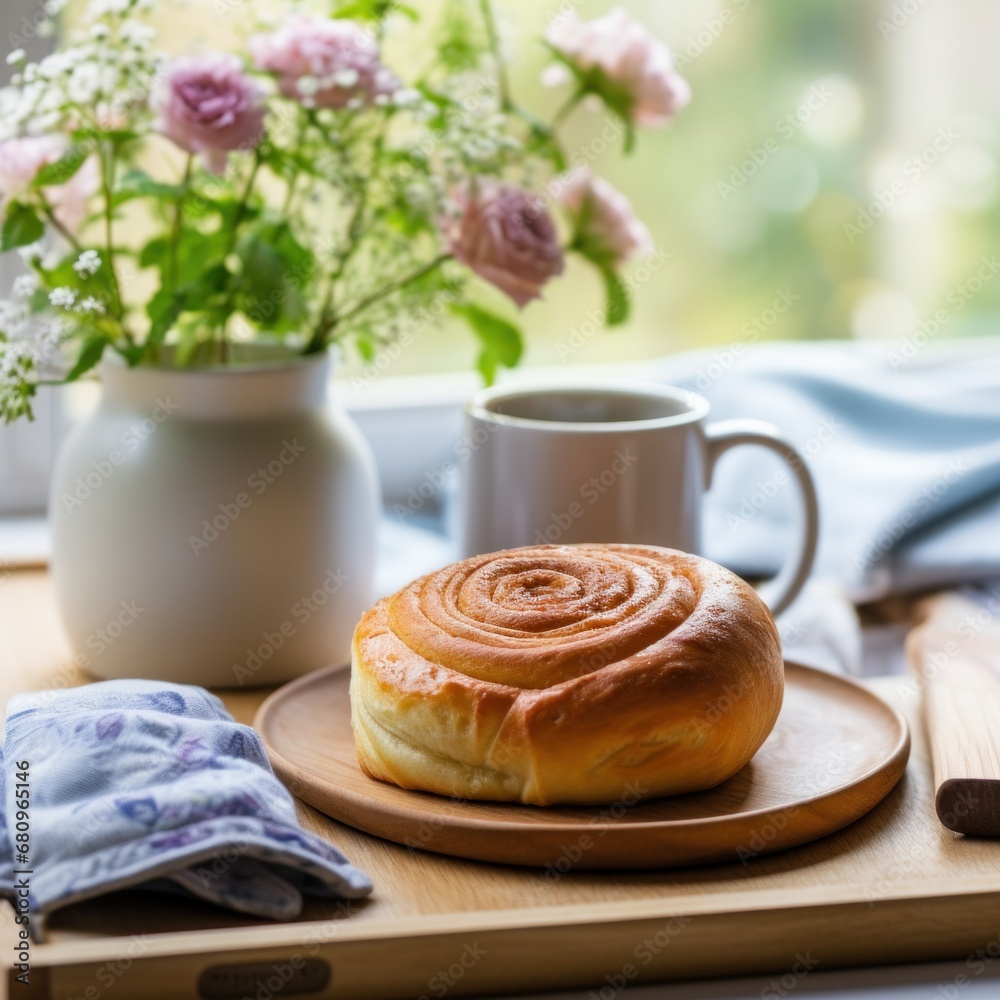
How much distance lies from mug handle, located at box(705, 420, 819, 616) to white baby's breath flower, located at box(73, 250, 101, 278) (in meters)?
0.44

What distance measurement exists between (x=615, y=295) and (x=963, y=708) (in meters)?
0.39

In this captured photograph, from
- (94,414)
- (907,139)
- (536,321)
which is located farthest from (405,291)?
(907,139)

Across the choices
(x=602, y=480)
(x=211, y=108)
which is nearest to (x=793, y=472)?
(x=602, y=480)

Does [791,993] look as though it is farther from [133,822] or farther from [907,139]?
[907,139]

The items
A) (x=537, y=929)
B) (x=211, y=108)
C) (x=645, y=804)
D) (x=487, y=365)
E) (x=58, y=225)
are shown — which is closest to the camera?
(x=537, y=929)

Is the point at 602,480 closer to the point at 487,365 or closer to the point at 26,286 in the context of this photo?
the point at 487,365

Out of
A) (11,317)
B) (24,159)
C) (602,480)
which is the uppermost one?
(24,159)

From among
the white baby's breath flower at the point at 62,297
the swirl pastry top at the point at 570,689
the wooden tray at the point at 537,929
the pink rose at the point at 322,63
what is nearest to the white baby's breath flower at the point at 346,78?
the pink rose at the point at 322,63

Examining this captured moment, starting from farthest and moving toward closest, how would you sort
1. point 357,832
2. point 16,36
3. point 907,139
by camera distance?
point 907,139
point 16,36
point 357,832

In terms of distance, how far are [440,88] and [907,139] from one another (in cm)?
104

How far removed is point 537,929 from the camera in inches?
24.2

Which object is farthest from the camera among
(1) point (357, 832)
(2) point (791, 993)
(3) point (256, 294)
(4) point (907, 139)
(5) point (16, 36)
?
(4) point (907, 139)

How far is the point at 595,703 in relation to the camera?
0.70 metres

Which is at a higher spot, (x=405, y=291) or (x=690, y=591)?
(x=405, y=291)
